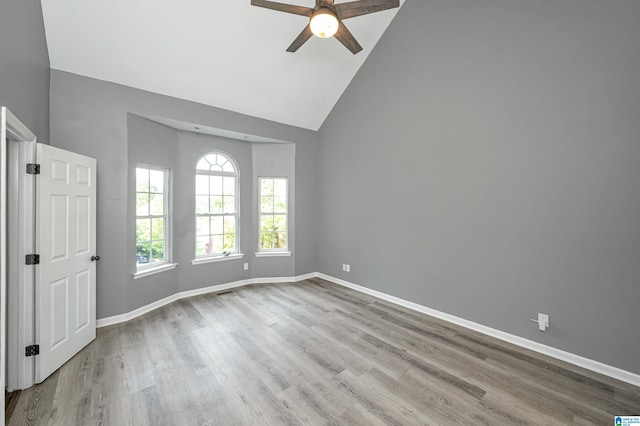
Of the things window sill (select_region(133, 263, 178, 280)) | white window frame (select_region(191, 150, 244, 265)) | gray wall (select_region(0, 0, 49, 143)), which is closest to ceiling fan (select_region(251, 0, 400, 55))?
gray wall (select_region(0, 0, 49, 143))

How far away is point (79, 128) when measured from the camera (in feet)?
9.75

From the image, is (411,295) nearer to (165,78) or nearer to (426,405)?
(426,405)

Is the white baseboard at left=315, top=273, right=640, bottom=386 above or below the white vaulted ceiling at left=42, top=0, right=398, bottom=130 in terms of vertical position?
below

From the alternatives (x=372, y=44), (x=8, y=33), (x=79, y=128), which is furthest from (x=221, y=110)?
(x=372, y=44)

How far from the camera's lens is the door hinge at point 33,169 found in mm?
2150

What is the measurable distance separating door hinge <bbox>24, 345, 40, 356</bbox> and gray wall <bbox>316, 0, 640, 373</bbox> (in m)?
3.86

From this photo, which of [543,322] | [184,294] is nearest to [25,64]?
[184,294]

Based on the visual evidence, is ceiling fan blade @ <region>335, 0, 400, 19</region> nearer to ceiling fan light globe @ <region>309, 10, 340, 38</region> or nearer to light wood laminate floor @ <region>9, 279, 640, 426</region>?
ceiling fan light globe @ <region>309, 10, 340, 38</region>

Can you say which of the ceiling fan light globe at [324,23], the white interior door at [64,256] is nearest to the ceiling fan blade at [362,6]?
the ceiling fan light globe at [324,23]

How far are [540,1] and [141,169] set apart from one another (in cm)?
507

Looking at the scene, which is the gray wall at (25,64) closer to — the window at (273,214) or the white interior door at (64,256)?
the white interior door at (64,256)

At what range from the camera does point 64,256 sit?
8.00 ft

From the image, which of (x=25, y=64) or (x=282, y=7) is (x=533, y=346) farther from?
(x=25, y=64)

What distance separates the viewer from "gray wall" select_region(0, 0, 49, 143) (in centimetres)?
189
